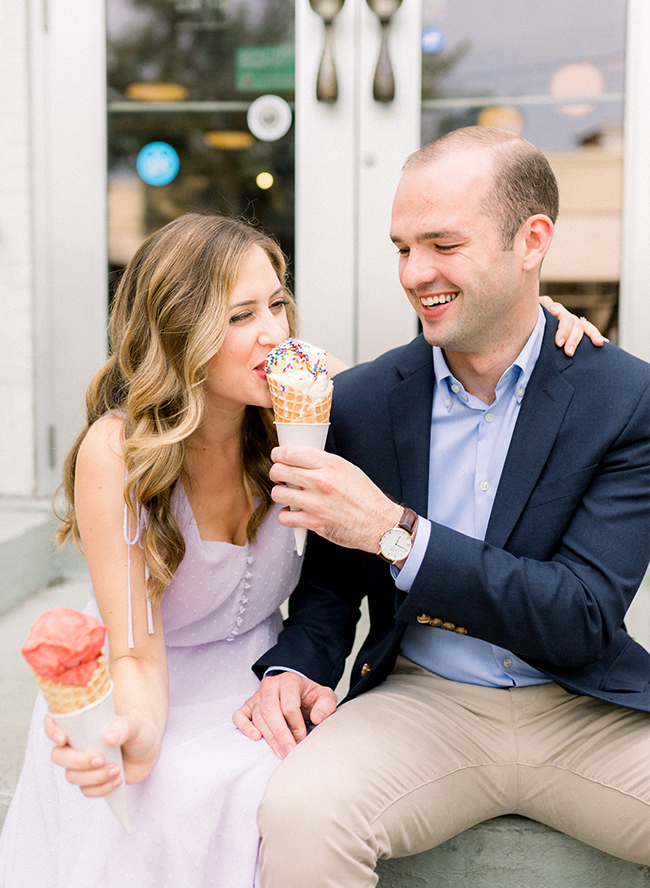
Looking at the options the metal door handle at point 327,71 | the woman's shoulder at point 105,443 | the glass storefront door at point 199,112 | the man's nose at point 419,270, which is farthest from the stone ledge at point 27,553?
the metal door handle at point 327,71

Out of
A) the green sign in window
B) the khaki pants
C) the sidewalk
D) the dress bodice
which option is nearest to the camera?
the khaki pants

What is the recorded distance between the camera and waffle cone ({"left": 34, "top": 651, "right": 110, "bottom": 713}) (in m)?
1.49

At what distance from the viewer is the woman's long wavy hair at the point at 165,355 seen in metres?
2.11

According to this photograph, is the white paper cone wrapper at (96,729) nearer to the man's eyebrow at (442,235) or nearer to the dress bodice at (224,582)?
the dress bodice at (224,582)

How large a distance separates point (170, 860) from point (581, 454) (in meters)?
1.32

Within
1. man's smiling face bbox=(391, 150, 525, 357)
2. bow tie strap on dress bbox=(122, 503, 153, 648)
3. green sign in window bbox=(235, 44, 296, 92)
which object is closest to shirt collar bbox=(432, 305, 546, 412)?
man's smiling face bbox=(391, 150, 525, 357)

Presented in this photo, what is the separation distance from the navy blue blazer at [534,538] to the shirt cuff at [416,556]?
15 mm

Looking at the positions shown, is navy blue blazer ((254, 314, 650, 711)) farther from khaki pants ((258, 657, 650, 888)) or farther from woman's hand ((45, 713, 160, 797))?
woman's hand ((45, 713, 160, 797))

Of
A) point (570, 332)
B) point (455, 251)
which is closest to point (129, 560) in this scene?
point (455, 251)

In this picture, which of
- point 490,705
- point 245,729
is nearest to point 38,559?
point 245,729

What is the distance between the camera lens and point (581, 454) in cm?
207

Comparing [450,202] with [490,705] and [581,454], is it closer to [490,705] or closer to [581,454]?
[581,454]

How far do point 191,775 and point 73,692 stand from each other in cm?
52

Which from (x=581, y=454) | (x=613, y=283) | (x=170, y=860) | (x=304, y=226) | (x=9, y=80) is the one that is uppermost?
(x=9, y=80)
